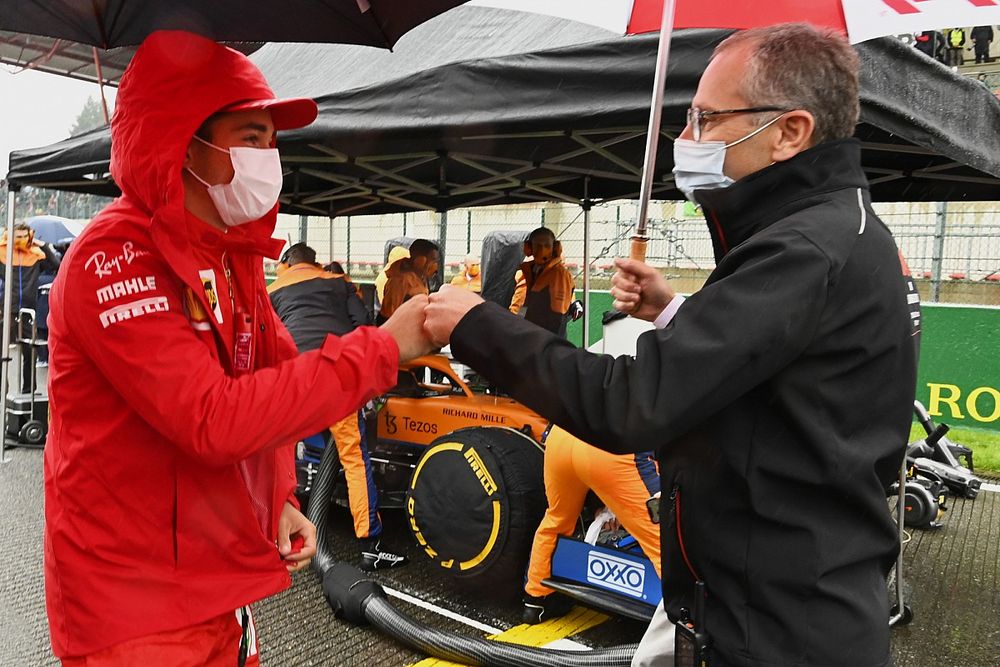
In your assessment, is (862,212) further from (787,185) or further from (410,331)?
(410,331)

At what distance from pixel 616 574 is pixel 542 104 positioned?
2.34m

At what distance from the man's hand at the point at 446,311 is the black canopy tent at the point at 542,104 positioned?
2.00m

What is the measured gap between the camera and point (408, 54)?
4285 millimetres

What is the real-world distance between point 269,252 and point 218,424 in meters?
0.54

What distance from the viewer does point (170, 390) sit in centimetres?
141

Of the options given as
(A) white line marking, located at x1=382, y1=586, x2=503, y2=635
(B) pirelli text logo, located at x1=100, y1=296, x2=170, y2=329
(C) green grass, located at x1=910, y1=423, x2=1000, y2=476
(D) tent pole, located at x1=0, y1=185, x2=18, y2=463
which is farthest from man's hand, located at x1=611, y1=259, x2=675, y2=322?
(C) green grass, located at x1=910, y1=423, x2=1000, y2=476

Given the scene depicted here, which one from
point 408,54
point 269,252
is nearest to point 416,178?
point 408,54

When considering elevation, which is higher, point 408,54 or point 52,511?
point 408,54

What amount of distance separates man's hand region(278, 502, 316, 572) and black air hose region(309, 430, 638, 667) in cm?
130

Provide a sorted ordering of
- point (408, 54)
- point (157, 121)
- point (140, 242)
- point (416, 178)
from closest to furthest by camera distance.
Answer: point (140, 242) < point (157, 121) < point (408, 54) < point (416, 178)

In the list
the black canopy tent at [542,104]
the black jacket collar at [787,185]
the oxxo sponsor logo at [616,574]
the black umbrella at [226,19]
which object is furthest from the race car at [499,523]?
the black jacket collar at [787,185]

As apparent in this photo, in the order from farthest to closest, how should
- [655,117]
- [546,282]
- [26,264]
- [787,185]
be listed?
1. [26,264]
2. [546,282]
3. [655,117]
4. [787,185]

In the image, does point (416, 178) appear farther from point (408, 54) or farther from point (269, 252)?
point (269, 252)

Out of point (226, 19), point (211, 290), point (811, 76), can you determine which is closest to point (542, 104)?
point (226, 19)
